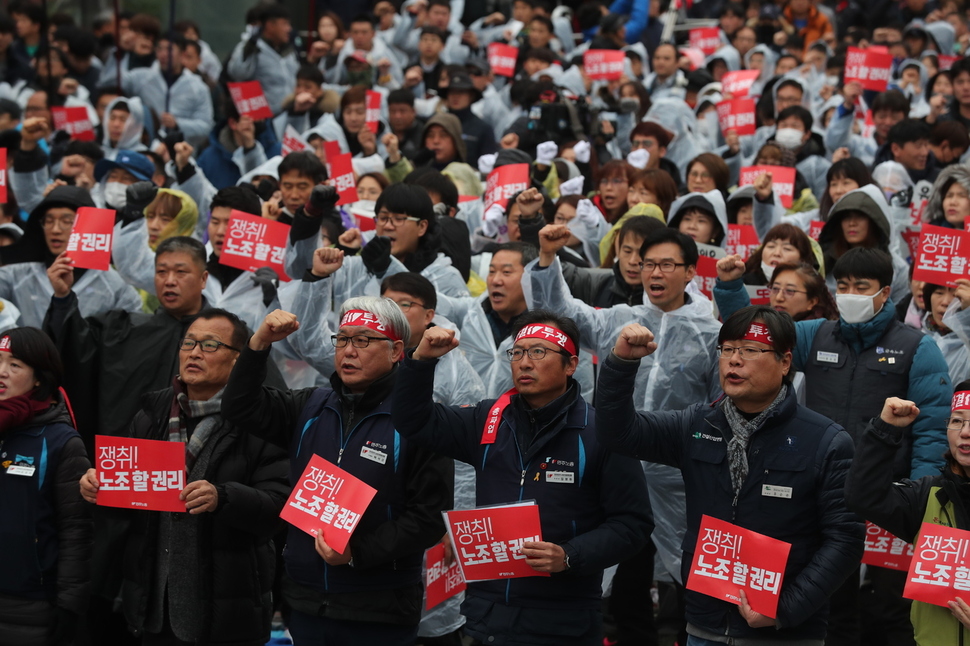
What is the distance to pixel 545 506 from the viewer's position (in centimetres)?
448

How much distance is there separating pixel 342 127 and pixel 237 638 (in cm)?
699

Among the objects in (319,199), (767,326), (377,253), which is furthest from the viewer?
(377,253)

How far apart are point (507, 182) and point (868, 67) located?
17.4ft

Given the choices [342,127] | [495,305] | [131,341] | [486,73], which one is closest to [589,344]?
[495,305]

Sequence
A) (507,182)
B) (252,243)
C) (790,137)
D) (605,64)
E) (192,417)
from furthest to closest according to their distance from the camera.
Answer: (605,64), (790,137), (507,182), (252,243), (192,417)

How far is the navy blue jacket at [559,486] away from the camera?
4430 mm

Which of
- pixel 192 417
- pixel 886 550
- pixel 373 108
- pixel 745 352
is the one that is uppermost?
pixel 373 108

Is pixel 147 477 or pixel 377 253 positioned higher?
pixel 377 253

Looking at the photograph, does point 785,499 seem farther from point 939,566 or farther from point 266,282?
point 266,282

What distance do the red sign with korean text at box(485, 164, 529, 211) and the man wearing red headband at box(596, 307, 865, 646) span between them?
3.91 m

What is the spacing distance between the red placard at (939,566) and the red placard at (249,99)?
8.00 meters

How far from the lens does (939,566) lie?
4.07 metres

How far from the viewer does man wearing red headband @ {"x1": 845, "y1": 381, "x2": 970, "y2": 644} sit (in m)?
4.02

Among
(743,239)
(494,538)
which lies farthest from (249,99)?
(494,538)
